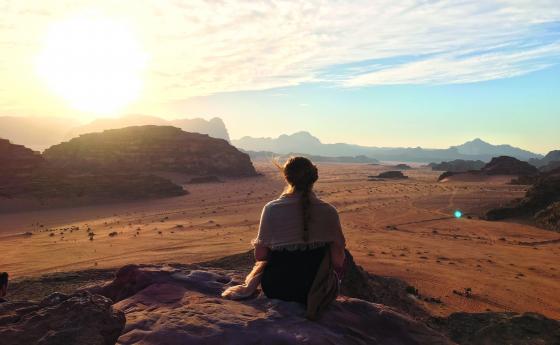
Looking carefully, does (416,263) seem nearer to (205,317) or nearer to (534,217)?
(205,317)

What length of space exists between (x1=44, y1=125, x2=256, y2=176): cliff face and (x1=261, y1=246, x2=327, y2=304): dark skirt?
175 feet

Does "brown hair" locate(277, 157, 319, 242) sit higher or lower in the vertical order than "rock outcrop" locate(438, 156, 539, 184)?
higher

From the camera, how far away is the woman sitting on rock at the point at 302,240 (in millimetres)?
4500

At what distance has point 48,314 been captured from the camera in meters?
3.98

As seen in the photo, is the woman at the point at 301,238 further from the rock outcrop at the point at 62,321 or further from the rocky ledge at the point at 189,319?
the rock outcrop at the point at 62,321

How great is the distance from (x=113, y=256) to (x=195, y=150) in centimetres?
5235

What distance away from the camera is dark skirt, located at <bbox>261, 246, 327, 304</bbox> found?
4.61 meters

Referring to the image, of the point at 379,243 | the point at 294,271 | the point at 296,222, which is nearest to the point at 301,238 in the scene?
the point at 296,222

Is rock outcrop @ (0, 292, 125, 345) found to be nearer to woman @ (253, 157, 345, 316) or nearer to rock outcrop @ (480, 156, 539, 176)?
woman @ (253, 157, 345, 316)

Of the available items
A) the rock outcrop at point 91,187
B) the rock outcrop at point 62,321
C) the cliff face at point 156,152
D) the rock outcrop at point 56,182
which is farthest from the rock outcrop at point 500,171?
the rock outcrop at point 62,321

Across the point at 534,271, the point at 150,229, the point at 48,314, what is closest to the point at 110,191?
the point at 150,229

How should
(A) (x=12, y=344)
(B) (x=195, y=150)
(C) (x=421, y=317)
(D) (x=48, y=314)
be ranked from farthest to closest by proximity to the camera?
(B) (x=195, y=150) → (C) (x=421, y=317) → (D) (x=48, y=314) → (A) (x=12, y=344)

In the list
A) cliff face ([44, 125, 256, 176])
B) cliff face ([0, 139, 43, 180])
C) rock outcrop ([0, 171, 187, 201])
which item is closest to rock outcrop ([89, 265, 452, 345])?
rock outcrop ([0, 171, 187, 201])

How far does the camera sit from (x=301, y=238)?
14.9 ft
